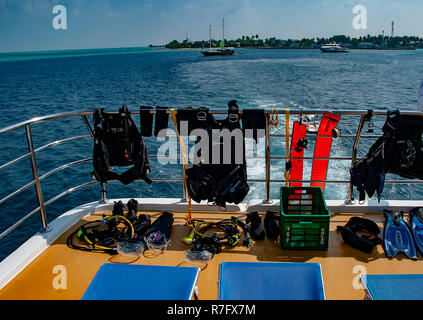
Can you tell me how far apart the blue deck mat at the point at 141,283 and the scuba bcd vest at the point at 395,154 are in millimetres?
1790

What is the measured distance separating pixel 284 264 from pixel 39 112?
19848 millimetres

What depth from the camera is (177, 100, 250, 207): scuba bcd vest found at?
289cm

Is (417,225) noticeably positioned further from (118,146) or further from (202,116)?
(118,146)

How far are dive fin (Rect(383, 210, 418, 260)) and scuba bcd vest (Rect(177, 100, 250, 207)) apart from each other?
1.24 meters

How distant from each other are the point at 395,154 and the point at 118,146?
2.55m

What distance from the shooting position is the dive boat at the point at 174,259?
2.09m

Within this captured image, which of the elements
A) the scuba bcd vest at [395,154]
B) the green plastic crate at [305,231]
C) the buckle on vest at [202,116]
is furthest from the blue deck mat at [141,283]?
the scuba bcd vest at [395,154]

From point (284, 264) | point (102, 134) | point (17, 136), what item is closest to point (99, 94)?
point (17, 136)

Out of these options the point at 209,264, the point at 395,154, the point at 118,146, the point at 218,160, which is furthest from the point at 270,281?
the point at 118,146

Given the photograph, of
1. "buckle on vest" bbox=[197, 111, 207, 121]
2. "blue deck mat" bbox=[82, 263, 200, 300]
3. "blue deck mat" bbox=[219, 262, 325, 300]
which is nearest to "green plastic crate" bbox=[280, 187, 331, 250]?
"blue deck mat" bbox=[219, 262, 325, 300]

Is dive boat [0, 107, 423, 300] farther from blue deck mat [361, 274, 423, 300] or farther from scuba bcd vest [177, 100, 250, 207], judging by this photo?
Result: scuba bcd vest [177, 100, 250, 207]

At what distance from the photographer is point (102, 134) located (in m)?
2.99

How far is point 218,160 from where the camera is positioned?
3.00 meters
